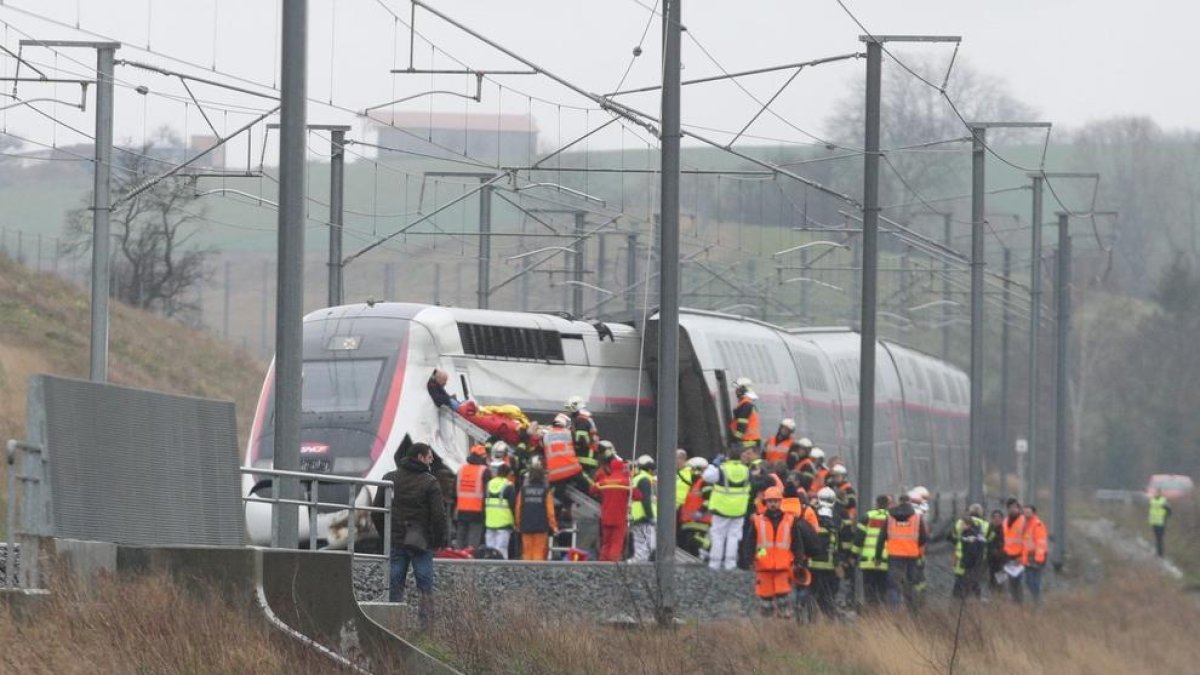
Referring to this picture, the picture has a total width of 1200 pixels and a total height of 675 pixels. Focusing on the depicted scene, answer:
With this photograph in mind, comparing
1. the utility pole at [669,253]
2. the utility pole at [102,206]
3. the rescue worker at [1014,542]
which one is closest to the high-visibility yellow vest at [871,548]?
the utility pole at [669,253]

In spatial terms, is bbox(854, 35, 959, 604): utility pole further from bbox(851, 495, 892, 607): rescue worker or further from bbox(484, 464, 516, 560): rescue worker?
bbox(484, 464, 516, 560): rescue worker

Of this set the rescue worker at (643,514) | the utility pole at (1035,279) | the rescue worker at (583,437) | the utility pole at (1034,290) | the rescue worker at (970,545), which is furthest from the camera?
the utility pole at (1034,290)

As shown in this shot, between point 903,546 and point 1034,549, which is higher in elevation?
point 903,546

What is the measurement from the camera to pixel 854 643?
2309 cm

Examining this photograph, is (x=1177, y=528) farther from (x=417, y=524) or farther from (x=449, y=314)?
(x=417, y=524)

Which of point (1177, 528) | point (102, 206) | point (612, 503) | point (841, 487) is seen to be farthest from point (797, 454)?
point (1177, 528)

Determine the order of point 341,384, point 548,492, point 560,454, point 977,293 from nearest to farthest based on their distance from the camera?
1. point 548,492
2. point 560,454
3. point 341,384
4. point 977,293

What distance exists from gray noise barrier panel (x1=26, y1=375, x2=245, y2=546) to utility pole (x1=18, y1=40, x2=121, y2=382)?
1461cm

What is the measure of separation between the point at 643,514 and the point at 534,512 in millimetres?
1732

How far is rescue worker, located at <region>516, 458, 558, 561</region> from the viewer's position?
1045 inches

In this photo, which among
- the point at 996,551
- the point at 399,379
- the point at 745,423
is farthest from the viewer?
the point at 996,551

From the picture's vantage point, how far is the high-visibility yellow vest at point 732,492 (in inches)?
1091

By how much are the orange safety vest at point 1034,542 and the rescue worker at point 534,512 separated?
10.0 m

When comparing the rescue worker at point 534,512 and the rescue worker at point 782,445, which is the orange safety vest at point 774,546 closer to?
the rescue worker at point 534,512
